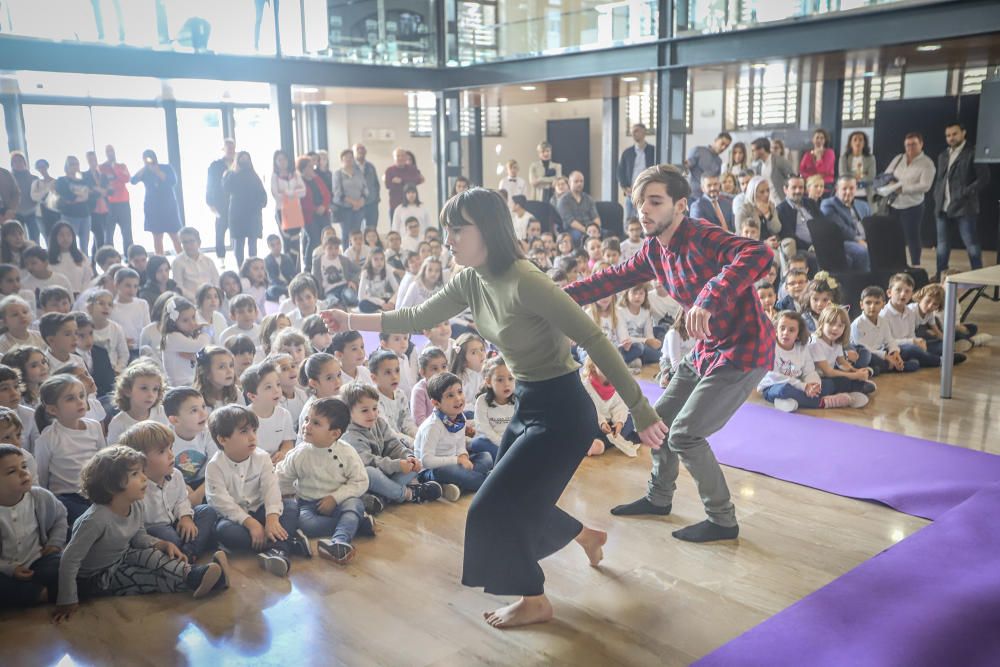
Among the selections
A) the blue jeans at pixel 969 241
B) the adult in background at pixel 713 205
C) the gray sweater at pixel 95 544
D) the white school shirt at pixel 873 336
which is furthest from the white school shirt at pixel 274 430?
the blue jeans at pixel 969 241

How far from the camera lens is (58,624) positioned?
9.93 ft

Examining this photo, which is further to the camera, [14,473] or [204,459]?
[204,459]

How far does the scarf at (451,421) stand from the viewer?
4.31 metres

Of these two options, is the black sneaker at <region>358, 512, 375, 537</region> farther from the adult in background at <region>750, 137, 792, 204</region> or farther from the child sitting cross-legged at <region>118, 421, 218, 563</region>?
the adult in background at <region>750, 137, 792, 204</region>

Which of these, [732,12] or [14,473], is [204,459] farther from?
[732,12]

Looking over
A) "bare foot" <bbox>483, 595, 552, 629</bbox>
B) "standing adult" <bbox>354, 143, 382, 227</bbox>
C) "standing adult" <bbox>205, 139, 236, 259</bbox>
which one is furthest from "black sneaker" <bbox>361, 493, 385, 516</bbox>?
"standing adult" <bbox>354, 143, 382, 227</bbox>

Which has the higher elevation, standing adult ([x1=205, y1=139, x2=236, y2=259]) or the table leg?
standing adult ([x1=205, y1=139, x2=236, y2=259])

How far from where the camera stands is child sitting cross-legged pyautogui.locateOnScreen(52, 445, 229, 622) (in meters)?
3.10

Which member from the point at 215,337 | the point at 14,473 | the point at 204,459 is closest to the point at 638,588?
the point at 204,459

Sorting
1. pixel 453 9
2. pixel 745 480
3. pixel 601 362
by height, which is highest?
pixel 453 9

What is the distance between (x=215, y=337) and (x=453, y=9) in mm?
6783

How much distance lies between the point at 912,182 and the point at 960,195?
504mm

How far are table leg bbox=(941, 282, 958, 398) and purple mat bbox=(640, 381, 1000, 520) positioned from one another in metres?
1.07

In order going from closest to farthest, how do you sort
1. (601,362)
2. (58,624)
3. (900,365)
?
(601,362), (58,624), (900,365)
